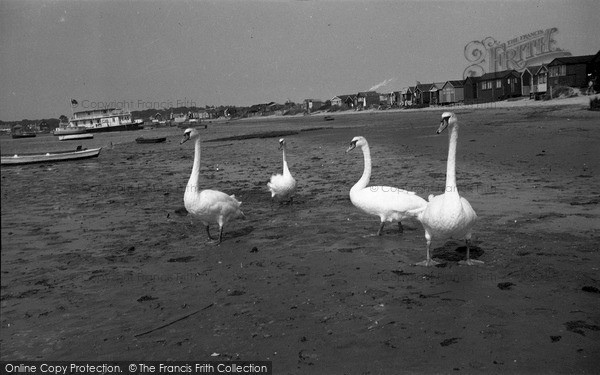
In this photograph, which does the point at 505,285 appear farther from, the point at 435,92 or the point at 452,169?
the point at 435,92

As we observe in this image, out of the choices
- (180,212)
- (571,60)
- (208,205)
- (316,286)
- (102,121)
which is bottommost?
(316,286)

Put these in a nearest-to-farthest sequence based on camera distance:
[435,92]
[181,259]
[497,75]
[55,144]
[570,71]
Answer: [181,259]
[55,144]
[570,71]
[497,75]
[435,92]

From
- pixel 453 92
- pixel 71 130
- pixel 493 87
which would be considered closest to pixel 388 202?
pixel 493 87

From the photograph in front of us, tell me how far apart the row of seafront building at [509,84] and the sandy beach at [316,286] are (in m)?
34.9

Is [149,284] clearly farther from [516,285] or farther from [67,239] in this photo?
[516,285]

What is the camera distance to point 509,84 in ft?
259

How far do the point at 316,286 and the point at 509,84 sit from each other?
8232 cm

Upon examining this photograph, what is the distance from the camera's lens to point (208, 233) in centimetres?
928

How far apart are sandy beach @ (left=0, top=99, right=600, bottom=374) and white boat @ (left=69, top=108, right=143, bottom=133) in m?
85.3

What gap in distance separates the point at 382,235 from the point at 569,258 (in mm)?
3059

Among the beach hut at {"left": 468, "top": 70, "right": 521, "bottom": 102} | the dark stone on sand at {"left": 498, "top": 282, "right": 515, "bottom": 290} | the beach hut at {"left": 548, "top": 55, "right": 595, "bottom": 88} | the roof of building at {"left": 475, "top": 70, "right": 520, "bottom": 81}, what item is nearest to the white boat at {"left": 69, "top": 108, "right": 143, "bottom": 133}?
the beach hut at {"left": 468, "top": 70, "right": 521, "bottom": 102}

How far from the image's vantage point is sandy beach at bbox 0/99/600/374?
4.44 metres

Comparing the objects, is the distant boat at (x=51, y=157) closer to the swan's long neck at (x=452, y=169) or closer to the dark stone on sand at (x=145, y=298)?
the dark stone on sand at (x=145, y=298)

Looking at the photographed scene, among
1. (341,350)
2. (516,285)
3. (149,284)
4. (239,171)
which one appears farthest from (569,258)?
(239,171)
